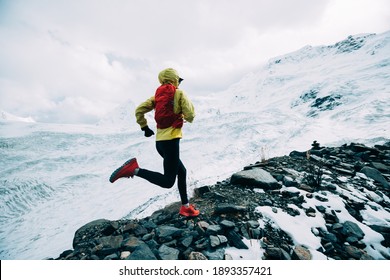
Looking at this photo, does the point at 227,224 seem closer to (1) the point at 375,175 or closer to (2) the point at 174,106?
(2) the point at 174,106

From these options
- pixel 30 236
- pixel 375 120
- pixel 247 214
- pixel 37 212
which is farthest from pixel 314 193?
pixel 375 120

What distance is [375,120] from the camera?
1836cm

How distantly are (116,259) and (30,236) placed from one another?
9.69m

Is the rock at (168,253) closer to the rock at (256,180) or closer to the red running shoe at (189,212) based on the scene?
the red running shoe at (189,212)

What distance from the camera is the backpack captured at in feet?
11.2

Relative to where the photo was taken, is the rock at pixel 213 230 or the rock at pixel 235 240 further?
the rock at pixel 213 230

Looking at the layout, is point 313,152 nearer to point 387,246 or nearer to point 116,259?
point 387,246

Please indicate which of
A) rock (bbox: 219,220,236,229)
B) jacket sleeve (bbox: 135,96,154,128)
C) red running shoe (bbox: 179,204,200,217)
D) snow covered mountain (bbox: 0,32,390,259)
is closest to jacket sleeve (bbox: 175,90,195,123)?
jacket sleeve (bbox: 135,96,154,128)

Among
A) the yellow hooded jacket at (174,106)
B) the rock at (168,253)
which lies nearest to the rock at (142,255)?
the rock at (168,253)

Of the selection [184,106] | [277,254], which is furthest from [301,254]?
[184,106]

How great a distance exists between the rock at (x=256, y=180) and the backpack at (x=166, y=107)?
2.05 meters

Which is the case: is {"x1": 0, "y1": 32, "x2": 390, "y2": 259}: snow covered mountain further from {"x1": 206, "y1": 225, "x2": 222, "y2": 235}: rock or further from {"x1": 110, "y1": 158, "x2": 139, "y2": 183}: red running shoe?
{"x1": 206, "y1": 225, "x2": 222, "y2": 235}: rock

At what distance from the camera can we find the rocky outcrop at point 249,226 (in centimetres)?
293

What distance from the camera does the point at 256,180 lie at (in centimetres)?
467
